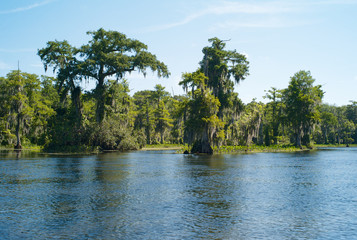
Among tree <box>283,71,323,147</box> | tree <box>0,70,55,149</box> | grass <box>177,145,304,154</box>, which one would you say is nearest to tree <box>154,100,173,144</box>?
grass <box>177,145,304,154</box>

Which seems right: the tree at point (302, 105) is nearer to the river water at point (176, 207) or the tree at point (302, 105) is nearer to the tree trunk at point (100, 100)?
the tree trunk at point (100, 100)

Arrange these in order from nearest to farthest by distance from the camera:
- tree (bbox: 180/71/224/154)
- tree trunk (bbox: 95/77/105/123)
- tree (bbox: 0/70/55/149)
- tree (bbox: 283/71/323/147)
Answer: tree (bbox: 180/71/224/154)
tree trunk (bbox: 95/77/105/123)
tree (bbox: 0/70/55/149)
tree (bbox: 283/71/323/147)

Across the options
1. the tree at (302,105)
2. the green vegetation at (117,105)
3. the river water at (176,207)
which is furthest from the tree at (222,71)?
the river water at (176,207)

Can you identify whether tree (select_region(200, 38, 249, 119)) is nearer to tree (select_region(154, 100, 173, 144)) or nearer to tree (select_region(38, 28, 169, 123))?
tree (select_region(38, 28, 169, 123))

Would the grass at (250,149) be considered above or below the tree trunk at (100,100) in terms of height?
below

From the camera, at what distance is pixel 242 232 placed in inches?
460

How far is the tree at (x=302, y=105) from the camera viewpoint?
7506cm

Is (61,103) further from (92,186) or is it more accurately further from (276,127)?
(276,127)

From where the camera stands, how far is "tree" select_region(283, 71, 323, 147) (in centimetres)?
7506

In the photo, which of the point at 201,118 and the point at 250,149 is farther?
the point at 250,149

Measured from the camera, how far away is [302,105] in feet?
247

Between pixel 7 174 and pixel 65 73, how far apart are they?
32091mm

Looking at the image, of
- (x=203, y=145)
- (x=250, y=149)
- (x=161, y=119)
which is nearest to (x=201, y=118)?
(x=203, y=145)

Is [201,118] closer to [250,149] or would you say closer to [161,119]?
[250,149]
